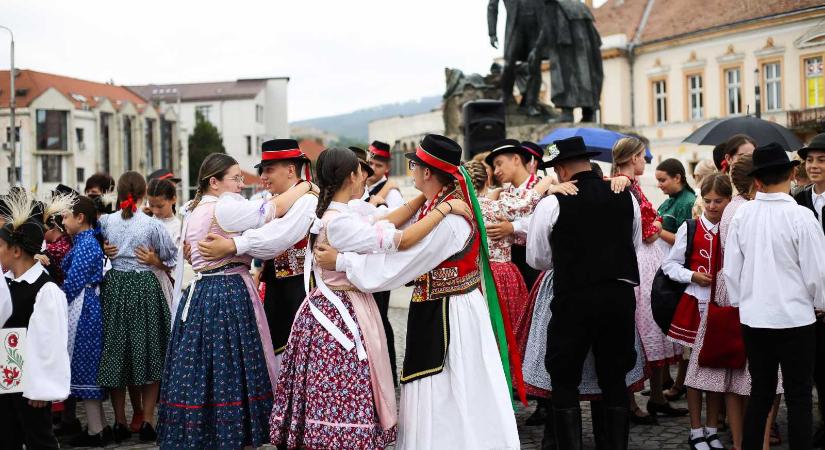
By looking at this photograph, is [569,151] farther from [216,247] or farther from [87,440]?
[87,440]

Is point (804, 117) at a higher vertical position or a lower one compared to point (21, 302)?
higher

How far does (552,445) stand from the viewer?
583cm

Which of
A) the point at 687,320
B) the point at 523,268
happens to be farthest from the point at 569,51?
the point at 687,320

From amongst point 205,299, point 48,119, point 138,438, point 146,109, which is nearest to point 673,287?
point 205,299

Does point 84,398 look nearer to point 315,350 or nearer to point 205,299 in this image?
point 205,299

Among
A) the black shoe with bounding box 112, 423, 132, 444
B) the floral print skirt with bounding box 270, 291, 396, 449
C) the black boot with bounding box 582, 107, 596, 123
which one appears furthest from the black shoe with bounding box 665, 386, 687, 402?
the black boot with bounding box 582, 107, 596, 123

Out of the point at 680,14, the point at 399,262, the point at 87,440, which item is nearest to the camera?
the point at 399,262

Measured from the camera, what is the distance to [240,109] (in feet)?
288

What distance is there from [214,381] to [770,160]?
3.40 meters

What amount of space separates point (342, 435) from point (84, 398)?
9.61ft

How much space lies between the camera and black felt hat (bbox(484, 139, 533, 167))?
671cm

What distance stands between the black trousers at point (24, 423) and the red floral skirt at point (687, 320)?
3934mm

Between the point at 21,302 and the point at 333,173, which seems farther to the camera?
the point at 21,302

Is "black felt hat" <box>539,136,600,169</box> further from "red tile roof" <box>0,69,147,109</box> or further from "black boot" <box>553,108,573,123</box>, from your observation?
"red tile roof" <box>0,69,147,109</box>
